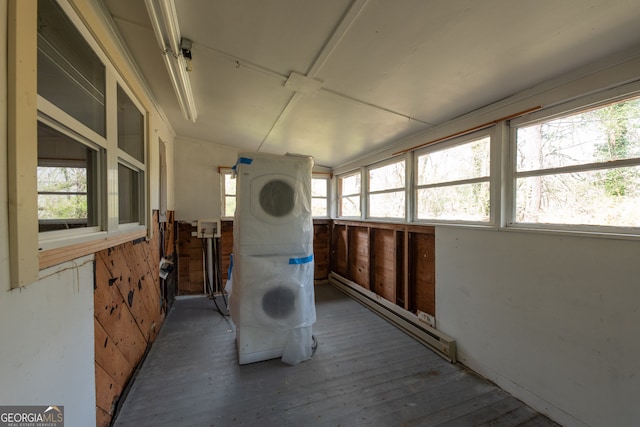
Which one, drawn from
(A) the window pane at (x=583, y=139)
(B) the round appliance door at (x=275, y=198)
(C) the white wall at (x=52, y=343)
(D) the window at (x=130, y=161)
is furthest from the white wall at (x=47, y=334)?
(A) the window pane at (x=583, y=139)

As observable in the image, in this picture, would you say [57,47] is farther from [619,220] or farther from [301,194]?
[619,220]

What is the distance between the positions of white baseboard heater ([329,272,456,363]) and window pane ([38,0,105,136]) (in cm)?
315

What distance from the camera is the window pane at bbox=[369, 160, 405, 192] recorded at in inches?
128

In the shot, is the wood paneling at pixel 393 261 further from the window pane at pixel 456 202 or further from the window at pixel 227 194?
the window at pixel 227 194

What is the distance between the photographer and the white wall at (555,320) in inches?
53.0

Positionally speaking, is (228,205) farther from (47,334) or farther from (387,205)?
(47,334)

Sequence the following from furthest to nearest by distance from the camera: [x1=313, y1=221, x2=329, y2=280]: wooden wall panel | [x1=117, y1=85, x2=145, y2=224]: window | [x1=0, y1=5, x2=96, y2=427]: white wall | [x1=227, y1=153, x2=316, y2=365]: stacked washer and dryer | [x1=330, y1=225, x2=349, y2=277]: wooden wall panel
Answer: [x1=313, y1=221, x2=329, y2=280]: wooden wall panel < [x1=330, y1=225, x2=349, y2=277]: wooden wall panel < [x1=227, y1=153, x2=316, y2=365]: stacked washer and dryer < [x1=117, y1=85, x2=145, y2=224]: window < [x1=0, y1=5, x2=96, y2=427]: white wall

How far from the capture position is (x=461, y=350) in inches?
86.6

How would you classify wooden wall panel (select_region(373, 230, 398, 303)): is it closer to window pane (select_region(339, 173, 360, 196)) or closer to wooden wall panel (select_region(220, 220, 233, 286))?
window pane (select_region(339, 173, 360, 196))

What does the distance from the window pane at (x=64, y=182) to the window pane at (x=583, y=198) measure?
2.91 meters

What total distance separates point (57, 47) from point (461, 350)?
11.3 feet

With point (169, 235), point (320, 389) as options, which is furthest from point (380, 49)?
point (169, 235)

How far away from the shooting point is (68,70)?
4.04 feet

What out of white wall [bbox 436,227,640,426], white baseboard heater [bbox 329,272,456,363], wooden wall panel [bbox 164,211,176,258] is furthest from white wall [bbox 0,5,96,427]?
white wall [bbox 436,227,640,426]
